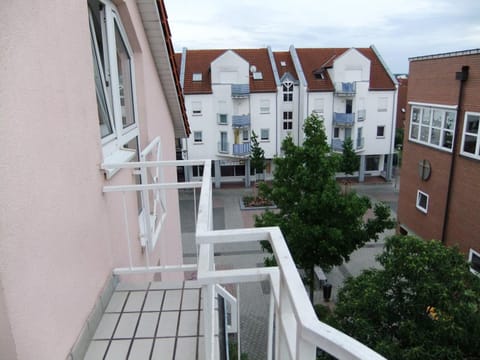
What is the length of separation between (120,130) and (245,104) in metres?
20.6

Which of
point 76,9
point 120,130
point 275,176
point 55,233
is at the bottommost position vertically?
point 275,176

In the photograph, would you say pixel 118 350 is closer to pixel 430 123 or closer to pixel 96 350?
pixel 96 350

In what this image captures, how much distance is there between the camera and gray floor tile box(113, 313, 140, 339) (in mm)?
2963

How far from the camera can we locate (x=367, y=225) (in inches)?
389

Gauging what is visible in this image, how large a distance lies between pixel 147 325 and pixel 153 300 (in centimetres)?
33

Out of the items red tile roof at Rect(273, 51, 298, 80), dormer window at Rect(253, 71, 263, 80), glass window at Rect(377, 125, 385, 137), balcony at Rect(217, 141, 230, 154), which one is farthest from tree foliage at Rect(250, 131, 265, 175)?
glass window at Rect(377, 125, 385, 137)

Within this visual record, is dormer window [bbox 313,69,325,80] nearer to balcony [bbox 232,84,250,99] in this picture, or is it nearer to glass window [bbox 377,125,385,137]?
balcony [bbox 232,84,250,99]

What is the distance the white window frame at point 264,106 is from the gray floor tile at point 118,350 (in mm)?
22728

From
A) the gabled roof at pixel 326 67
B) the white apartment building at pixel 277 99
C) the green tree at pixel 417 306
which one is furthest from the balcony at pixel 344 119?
the green tree at pixel 417 306

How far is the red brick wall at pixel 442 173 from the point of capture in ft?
36.6

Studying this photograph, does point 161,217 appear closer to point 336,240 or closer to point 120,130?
point 120,130

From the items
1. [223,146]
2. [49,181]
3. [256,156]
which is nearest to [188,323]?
[49,181]

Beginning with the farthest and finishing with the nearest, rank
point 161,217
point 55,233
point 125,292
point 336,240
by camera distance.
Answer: point 336,240, point 161,217, point 125,292, point 55,233

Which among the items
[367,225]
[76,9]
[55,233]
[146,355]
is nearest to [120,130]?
[76,9]
